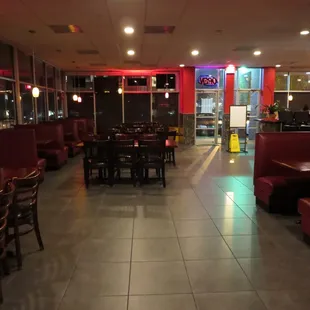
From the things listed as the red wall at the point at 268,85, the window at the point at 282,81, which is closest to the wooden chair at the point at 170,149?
the red wall at the point at 268,85

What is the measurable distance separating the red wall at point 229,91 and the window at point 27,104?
287 inches

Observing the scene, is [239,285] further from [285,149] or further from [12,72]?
[12,72]

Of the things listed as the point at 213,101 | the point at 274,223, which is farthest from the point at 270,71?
the point at 274,223

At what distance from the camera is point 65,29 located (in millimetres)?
6605

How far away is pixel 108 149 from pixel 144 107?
8.51 m

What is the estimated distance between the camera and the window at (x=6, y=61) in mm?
8133

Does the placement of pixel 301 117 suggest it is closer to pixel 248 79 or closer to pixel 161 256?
pixel 248 79

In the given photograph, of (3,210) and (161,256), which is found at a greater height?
(3,210)

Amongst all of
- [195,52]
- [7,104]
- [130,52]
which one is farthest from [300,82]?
[7,104]

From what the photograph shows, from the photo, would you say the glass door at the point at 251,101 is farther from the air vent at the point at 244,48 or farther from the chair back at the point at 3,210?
the chair back at the point at 3,210

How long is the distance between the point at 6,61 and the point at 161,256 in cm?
714

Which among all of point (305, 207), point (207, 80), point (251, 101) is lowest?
point (305, 207)

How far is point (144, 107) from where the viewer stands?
1482cm

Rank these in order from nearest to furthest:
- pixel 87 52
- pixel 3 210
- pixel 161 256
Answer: pixel 3 210 < pixel 161 256 < pixel 87 52
